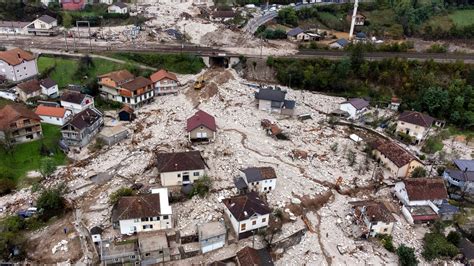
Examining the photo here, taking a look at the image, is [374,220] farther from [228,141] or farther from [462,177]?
[228,141]

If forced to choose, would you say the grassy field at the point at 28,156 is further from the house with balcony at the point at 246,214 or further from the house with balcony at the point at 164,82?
the house with balcony at the point at 246,214

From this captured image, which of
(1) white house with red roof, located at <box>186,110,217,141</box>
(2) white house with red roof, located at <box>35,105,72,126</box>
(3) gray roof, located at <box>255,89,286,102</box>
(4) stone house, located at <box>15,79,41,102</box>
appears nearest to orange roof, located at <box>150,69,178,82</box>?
(3) gray roof, located at <box>255,89,286,102</box>

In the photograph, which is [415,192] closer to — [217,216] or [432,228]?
[432,228]

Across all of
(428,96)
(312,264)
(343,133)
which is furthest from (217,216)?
(428,96)

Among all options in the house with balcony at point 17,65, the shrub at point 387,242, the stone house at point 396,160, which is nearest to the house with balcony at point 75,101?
the house with balcony at point 17,65

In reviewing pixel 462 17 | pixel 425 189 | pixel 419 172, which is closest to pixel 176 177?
pixel 425 189
